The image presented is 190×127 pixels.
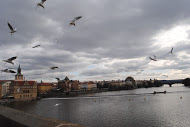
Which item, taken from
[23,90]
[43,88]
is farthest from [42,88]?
[23,90]

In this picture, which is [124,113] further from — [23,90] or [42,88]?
[42,88]

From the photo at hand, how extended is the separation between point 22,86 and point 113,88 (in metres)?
127

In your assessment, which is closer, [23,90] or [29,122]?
[29,122]

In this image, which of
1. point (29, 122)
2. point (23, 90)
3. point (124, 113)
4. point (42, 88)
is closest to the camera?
point (29, 122)

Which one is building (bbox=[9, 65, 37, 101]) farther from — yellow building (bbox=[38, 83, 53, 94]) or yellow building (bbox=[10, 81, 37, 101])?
yellow building (bbox=[38, 83, 53, 94])

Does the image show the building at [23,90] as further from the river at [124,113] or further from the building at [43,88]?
the building at [43,88]

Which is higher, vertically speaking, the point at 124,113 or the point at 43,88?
the point at 43,88

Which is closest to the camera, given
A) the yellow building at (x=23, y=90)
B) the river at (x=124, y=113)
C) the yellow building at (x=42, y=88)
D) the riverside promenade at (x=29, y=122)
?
the riverside promenade at (x=29, y=122)

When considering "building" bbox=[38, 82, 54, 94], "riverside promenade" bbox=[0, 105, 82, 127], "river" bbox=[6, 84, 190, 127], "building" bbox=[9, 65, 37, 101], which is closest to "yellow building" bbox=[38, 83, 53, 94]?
"building" bbox=[38, 82, 54, 94]

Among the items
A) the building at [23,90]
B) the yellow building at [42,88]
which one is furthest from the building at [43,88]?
the building at [23,90]

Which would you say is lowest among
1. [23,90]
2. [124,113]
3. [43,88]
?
[124,113]

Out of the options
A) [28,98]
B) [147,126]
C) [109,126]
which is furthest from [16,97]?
[147,126]

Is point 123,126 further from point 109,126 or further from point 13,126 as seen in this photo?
point 13,126

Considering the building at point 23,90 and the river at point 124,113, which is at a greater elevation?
the building at point 23,90
